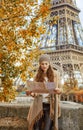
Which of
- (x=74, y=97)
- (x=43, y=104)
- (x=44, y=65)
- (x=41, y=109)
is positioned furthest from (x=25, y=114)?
(x=74, y=97)

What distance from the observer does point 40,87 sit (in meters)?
5.63

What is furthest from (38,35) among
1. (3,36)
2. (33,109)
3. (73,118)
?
(33,109)

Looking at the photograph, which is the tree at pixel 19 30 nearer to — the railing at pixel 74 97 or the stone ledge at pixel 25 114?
the stone ledge at pixel 25 114

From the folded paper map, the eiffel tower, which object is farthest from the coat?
the eiffel tower

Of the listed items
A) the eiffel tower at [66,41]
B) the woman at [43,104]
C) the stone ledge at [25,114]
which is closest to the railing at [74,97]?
the eiffel tower at [66,41]

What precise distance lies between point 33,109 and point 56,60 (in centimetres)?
4703

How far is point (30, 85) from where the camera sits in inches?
223

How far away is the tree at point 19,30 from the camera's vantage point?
28.9 feet

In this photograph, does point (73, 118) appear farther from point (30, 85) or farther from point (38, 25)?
point (38, 25)

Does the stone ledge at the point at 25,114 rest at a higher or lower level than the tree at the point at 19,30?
lower

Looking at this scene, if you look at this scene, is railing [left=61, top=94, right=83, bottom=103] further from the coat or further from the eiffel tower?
the coat

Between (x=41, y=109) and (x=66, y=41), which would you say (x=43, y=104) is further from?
(x=66, y=41)

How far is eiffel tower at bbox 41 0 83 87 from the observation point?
52969mm

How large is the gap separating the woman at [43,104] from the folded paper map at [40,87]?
5.6 inches
